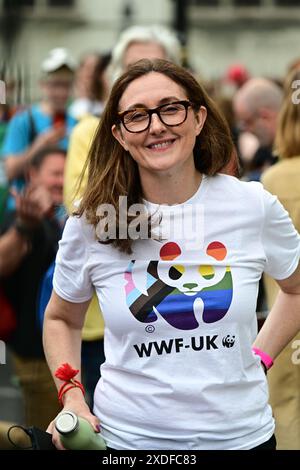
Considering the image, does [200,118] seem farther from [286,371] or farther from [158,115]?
[286,371]

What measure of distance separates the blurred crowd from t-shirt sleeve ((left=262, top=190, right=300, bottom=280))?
0.71ft

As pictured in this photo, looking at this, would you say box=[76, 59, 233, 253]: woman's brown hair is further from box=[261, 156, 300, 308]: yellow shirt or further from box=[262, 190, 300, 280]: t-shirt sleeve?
box=[261, 156, 300, 308]: yellow shirt

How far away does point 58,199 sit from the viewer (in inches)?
220

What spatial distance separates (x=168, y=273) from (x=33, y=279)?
2466 mm

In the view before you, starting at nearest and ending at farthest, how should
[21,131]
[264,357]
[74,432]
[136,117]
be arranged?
[74,432]
[136,117]
[264,357]
[21,131]

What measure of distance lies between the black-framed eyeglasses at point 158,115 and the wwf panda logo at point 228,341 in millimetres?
597

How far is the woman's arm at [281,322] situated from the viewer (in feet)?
11.5

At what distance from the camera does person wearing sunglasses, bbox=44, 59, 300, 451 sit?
10.3 ft

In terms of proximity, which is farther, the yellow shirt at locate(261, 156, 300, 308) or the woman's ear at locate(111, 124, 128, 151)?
the yellow shirt at locate(261, 156, 300, 308)

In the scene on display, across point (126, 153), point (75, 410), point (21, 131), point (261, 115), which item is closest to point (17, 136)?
point (21, 131)

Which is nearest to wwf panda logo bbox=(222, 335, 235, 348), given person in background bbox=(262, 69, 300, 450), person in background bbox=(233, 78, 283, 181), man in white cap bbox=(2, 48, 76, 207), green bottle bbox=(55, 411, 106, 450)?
green bottle bbox=(55, 411, 106, 450)

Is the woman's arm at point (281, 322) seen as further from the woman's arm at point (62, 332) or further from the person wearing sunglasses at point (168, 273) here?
the woman's arm at point (62, 332)
